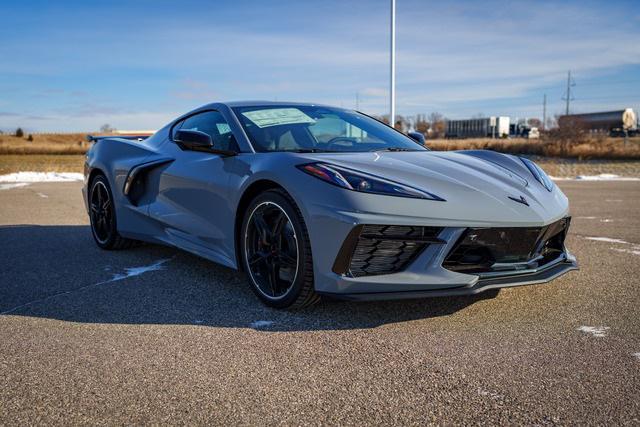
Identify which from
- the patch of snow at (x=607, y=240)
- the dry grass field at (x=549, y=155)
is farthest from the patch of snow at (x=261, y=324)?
the dry grass field at (x=549, y=155)

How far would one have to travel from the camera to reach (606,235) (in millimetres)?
6352

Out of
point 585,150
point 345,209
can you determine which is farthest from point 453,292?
point 585,150

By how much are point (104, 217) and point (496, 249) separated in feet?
12.8

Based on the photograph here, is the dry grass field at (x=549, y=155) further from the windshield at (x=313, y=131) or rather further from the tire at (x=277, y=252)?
the tire at (x=277, y=252)

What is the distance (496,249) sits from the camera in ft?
10.9

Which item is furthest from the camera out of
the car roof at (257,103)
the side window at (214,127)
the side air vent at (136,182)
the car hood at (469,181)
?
the side air vent at (136,182)

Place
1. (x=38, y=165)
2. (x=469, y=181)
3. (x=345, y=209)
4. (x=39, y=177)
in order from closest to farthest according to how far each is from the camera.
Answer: (x=345, y=209), (x=469, y=181), (x=39, y=177), (x=38, y=165)

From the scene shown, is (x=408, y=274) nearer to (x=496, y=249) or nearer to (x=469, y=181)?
(x=496, y=249)

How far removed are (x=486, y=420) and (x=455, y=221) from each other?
121 cm

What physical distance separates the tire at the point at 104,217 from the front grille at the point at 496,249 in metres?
3.47

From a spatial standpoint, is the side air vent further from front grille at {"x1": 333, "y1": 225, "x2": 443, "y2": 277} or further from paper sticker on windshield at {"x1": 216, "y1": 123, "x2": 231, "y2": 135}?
front grille at {"x1": 333, "y1": 225, "x2": 443, "y2": 277}

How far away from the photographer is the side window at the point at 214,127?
434cm

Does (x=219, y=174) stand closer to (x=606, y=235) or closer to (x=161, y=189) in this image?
(x=161, y=189)

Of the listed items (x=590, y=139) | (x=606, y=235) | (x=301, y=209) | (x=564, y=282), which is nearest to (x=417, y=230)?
(x=301, y=209)
